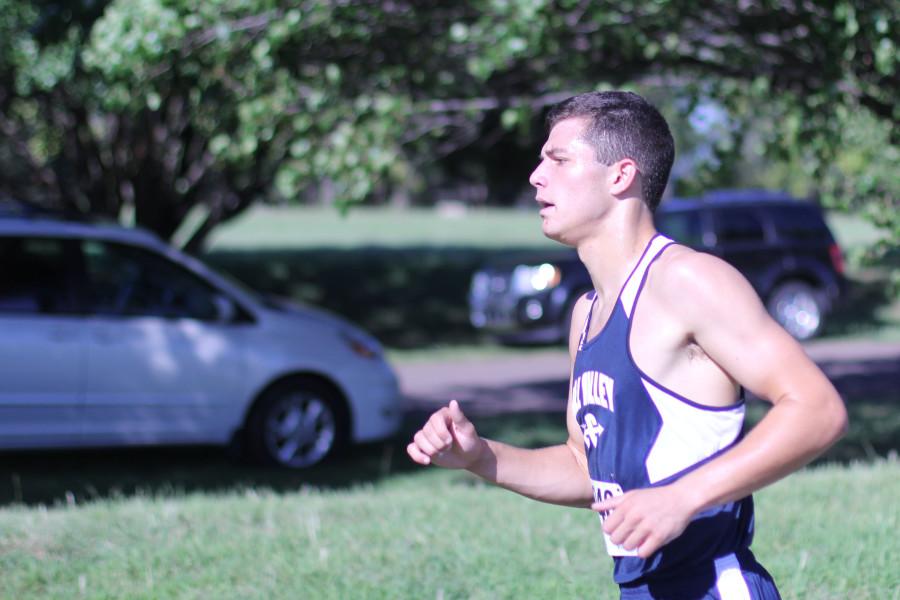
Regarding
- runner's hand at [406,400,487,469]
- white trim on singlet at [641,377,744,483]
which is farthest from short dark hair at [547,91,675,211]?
runner's hand at [406,400,487,469]

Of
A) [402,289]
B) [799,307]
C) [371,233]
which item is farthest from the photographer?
[371,233]

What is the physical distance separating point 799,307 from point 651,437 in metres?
16.3

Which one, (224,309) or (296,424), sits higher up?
(224,309)

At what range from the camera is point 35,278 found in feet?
27.5

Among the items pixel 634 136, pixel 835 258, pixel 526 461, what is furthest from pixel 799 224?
pixel 634 136

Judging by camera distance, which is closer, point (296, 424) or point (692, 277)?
point (692, 277)

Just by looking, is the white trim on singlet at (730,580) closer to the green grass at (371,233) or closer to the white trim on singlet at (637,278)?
the white trim on singlet at (637,278)

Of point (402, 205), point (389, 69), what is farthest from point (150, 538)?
point (402, 205)

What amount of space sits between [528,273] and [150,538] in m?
11.9

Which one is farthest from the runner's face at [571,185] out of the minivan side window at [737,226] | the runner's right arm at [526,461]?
the minivan side window at [737,226]

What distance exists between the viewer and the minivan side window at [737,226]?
17625 millimetres

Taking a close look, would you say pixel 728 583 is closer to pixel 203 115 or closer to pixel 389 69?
pixel 389 69

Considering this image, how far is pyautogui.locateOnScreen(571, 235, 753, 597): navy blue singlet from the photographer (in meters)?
2.34

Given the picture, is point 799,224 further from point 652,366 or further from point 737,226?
point 652,366
